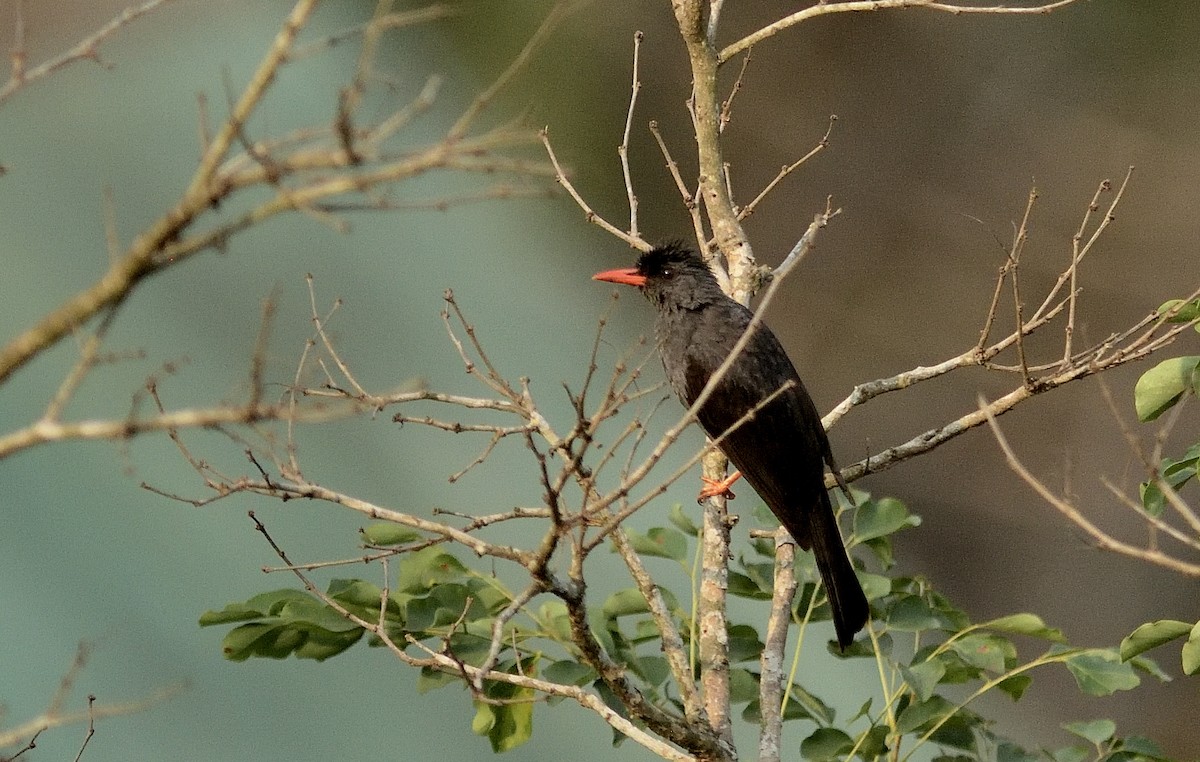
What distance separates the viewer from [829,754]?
325cm

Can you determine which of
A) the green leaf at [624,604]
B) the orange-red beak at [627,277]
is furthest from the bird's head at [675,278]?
the green leaf at [624,604]

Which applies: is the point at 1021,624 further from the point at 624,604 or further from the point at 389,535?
the point at 389,535

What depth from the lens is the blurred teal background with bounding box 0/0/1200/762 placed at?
14.9ft

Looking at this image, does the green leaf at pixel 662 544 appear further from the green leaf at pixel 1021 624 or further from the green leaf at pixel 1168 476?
the green leaf at pixel 1168 476

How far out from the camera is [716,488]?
11.8 ft

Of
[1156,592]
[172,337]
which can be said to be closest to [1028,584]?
[1156,592]

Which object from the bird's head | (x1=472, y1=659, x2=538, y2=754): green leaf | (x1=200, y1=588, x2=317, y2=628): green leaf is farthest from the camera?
the bird's head

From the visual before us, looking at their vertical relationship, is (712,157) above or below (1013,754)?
above

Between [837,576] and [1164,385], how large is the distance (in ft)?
3.44

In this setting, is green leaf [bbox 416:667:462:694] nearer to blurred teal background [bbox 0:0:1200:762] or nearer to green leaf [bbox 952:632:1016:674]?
blurred teal background [bbox 0:0:1200:762]

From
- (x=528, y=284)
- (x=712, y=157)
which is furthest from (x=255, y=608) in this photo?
(x=528, y=284)

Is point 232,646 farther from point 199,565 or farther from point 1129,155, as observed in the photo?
point 1129,155

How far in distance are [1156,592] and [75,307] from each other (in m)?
7.92

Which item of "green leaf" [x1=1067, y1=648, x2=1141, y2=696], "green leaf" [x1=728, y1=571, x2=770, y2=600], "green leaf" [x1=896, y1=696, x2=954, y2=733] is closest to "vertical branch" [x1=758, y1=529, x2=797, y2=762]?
"green leaf" [x1=728, y1=571, x2=770, y2=600]
